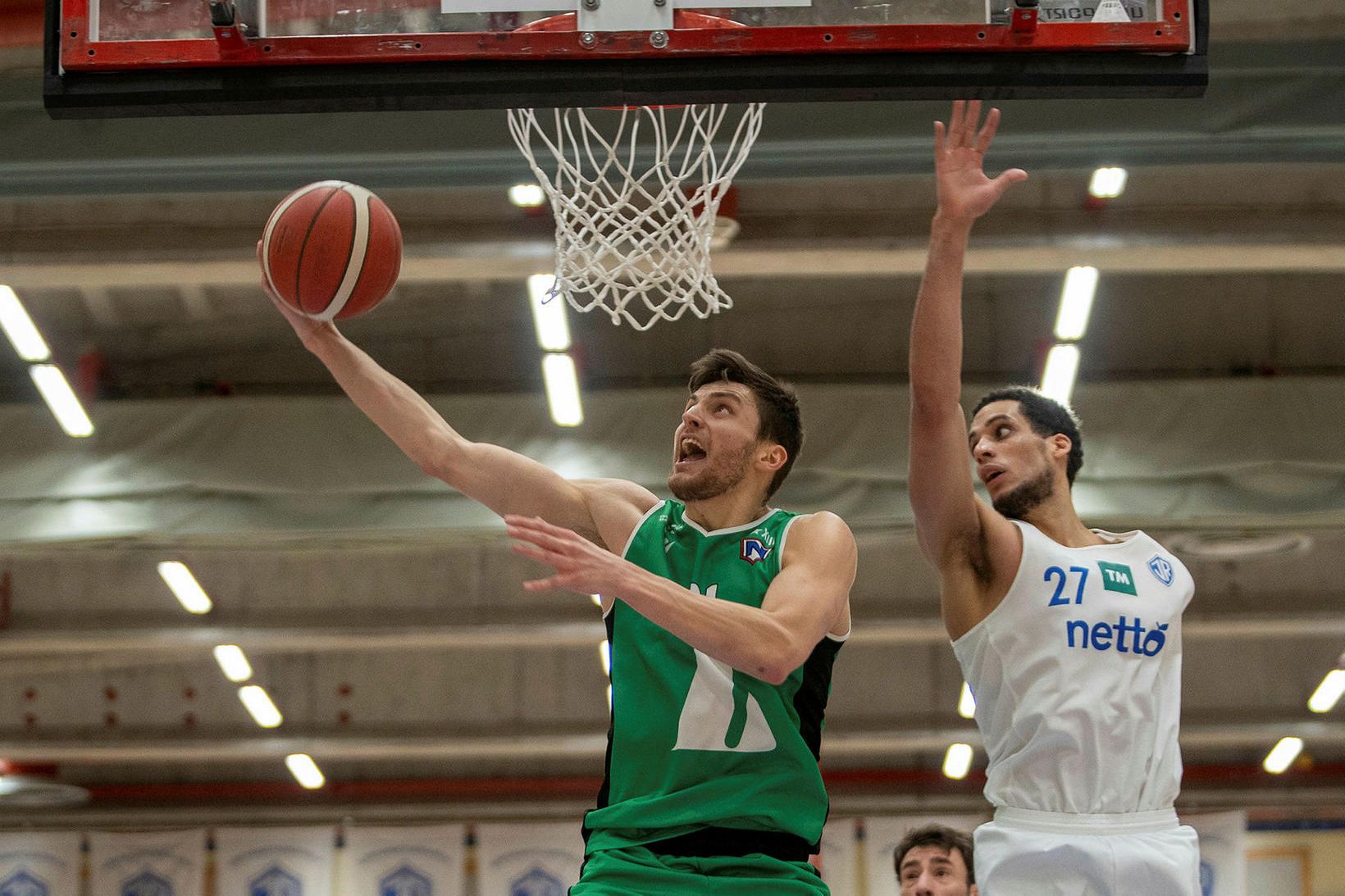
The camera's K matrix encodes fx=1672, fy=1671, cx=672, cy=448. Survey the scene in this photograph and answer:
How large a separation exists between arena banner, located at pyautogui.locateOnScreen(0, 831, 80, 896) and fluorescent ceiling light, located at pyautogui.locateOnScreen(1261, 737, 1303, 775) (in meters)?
12.1

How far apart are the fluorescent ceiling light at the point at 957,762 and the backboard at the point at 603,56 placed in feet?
42.0

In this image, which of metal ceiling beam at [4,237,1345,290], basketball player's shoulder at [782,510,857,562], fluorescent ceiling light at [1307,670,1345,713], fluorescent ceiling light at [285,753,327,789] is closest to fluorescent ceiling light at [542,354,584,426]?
metal ceiling beam at [4,237,1345,290]

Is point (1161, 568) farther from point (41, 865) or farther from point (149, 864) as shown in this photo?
point (41, 865)

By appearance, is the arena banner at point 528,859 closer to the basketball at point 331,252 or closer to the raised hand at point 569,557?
the basketball at point 331,252

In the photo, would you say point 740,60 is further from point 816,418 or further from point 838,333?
point 838,333

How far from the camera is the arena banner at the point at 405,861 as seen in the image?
16359 mm

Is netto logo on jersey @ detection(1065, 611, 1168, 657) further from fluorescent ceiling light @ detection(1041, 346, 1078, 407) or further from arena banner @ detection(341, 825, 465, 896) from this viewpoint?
arena banner @ detection(341, 825, 465, 896)

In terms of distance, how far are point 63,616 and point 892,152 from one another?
9853 mm

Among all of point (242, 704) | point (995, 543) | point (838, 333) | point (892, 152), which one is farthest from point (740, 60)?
point (242, 704)

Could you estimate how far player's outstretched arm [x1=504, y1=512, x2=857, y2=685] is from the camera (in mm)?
3357

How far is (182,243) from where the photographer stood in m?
9.73

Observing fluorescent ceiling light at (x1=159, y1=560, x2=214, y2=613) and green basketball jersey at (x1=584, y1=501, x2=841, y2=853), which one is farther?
fluorescent ceiling light at (x1=159, y1=560, x2=214, y2=613)

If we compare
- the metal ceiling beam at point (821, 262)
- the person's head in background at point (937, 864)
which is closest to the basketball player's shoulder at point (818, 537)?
the person's head in background at point (937, 864)

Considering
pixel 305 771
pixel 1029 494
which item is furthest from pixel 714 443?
pixel 305 771
